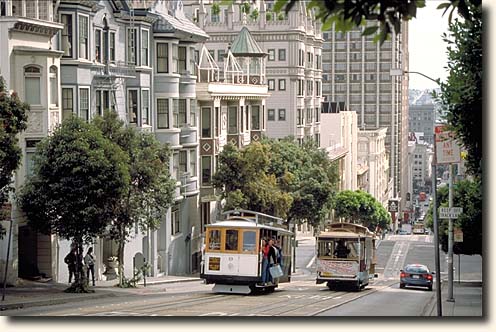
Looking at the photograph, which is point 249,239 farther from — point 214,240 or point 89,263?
point 89,263

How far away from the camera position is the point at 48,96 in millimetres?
22094

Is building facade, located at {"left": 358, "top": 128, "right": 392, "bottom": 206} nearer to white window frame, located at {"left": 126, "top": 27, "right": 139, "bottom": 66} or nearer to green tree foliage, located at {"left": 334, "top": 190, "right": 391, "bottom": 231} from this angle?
green tree foliage, located at {"left": 334, "top": 190, "right": 391, "bottom": 231}

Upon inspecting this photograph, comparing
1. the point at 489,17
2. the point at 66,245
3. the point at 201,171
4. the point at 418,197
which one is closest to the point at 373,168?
the point at 418,197

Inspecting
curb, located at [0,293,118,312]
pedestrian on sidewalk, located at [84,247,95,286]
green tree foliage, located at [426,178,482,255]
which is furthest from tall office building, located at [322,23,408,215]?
curb, located at [0,293,118,312]

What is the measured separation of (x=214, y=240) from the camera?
74.0 feet

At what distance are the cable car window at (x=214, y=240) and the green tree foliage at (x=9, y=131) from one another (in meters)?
4.32

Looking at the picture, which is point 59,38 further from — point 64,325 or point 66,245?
point 64,325

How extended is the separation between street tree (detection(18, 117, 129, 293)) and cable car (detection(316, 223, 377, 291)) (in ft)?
19.6

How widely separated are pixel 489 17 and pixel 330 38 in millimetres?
18421

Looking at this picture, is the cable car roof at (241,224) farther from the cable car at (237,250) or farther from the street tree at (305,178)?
the street tree at (305,178)

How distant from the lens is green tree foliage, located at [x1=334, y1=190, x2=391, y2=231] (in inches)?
1171

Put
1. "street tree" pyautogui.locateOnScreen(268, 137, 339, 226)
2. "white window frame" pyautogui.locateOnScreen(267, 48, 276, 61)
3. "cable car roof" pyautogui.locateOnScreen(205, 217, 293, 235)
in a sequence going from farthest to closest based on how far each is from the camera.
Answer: "white window frame" pyautogui.locateOnScreen(267, 48, 276, 61)
"street tree" pyautogui.locateOnScreen(268, 137, 339, 226)
"cable car roof" pyautogui.locateOnScreen(205, 217, 293, 235)

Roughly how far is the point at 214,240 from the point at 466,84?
7.72m

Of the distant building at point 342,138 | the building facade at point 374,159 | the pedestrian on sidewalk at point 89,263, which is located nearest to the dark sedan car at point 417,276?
the distant building at point 342,138
